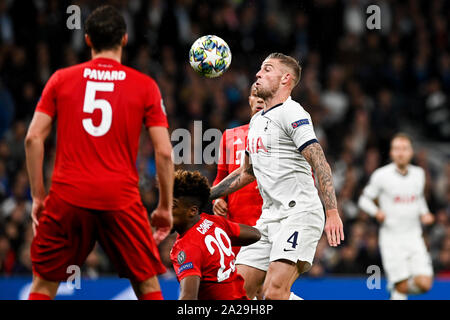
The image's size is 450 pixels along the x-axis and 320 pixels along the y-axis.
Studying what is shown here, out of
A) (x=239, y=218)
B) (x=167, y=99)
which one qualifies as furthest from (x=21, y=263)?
(x=239, y=218)

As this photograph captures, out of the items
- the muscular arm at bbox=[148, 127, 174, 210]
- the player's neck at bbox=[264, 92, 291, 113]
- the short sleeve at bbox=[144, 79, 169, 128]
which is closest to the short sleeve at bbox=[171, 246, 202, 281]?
the muscular arm at bbox=[148, 127, 174, 210]

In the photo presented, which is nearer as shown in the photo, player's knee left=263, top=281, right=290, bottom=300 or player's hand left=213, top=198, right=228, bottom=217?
player's knee left=263, top=281, right=290, bottom=300

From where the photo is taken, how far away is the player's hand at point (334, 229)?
5027 mm

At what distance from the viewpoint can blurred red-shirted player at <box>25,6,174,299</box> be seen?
14.3ft

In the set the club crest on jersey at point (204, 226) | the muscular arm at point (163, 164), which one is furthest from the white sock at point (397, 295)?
the muscular arm at point (163, 164)

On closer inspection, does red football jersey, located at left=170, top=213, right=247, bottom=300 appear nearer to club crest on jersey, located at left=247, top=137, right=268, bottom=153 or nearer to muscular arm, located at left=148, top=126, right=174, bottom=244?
muscular arm, located at left=148, top=126, right=174, bottom=244

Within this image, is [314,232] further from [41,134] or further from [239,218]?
[41,134]

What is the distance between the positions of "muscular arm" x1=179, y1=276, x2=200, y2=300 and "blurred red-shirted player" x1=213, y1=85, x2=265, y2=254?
193 centimetres

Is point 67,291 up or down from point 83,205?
down

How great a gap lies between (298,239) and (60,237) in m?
1.94

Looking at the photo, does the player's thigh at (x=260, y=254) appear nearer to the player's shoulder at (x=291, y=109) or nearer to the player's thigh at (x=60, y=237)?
the player's shoulder at (x=291, y=109)

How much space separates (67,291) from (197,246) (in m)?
5.48

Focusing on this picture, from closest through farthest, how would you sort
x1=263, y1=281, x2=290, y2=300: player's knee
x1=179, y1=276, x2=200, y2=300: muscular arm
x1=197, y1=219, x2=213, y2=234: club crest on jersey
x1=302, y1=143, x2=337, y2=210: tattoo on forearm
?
x1=179, y1=276, x2=200, y2=300: muscular arm, x1=197, y1=219, x2=213, y2=234: club crest on jersey, x1=302, y1=143, x2=337, y2=210: tattoo on forearm, x1=263, y1=281, x2=290, y2=300: player's knee
